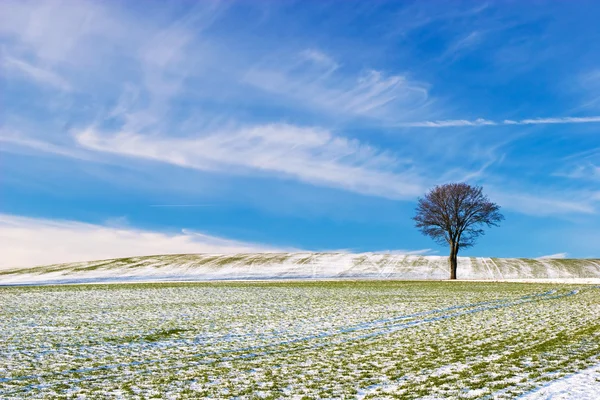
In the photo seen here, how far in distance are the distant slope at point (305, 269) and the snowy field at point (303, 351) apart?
149 feet

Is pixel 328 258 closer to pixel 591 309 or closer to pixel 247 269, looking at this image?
pixel 247 269

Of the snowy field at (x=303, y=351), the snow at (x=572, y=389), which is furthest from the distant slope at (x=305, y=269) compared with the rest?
the snow at (x=572, y=389)

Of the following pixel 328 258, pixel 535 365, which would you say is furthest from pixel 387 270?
pixel 535 365

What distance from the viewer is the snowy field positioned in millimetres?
12992

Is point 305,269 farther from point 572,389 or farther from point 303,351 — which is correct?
point 572,389

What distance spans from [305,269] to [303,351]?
6696 centimetres

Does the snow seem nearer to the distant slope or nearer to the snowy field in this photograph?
the snowy field

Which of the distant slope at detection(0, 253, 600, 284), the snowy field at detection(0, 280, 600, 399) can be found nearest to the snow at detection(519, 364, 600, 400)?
the snowy field at detection(0, 280, 600, 399)

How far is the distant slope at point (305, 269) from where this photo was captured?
255 feet

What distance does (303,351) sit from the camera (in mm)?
18094

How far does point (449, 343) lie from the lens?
19.2 meters

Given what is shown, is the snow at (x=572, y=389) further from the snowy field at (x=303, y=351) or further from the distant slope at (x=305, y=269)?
the distant slope at (x=305, y=269)

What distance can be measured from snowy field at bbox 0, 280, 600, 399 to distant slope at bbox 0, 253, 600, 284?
45294 mm

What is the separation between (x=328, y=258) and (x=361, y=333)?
77536 millimetres
